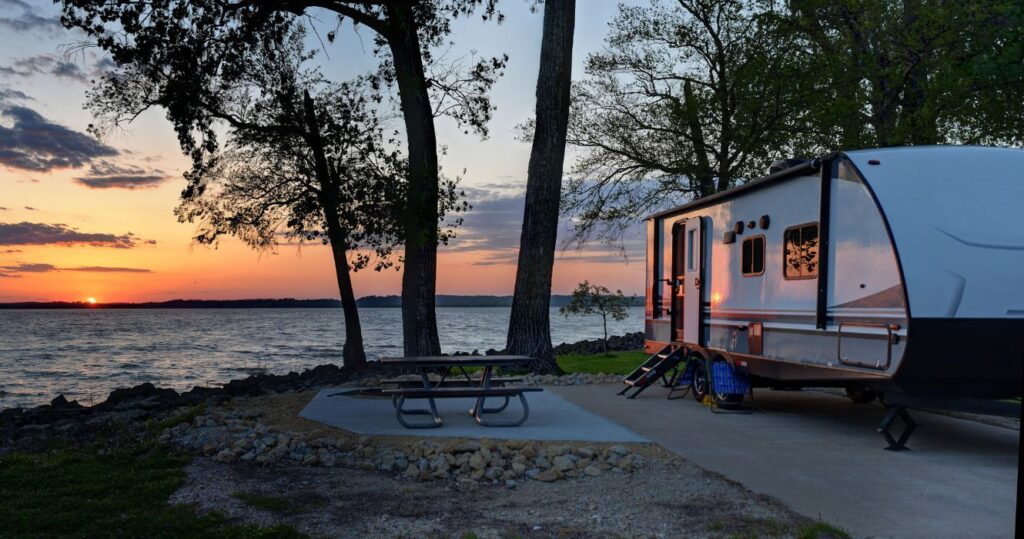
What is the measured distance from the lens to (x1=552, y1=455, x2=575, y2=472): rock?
23.4 ft

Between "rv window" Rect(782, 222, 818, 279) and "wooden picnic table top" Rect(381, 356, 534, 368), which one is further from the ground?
"rv window" Rect(782, 222, 818, 279)

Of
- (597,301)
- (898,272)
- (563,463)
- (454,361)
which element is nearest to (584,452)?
(563,463)

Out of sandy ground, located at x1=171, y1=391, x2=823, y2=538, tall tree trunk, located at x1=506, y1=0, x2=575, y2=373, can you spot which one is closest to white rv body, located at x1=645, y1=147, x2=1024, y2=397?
→ sandy ground, located at x1=171, y1=391, x2=823, y2=538

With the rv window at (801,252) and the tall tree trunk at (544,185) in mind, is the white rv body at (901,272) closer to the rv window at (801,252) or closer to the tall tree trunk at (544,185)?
the rv window at (801,252)

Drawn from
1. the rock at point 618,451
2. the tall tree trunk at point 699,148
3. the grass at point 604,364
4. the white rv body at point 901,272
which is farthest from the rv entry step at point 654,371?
the tall tree trunk at point 699,148

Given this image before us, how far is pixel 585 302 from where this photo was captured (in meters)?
28.2

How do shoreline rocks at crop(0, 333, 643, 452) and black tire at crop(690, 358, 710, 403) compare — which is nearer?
shoreline rocks at crop(0, 333, 643, 452)

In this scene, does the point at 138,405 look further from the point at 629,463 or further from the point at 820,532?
the point at 820,532

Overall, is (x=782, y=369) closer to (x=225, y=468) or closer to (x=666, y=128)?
(x=225, y=468)

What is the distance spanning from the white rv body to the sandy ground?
2.16 metres

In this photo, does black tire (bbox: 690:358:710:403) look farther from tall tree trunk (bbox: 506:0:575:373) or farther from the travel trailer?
tall tree trunk (bbox: 506:0:575:373)

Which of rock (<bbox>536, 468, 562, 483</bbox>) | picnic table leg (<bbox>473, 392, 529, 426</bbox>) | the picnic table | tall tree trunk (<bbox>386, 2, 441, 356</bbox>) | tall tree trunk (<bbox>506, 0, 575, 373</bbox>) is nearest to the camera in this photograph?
rock (<bbox>536, 468, 562, 483</bbox>)

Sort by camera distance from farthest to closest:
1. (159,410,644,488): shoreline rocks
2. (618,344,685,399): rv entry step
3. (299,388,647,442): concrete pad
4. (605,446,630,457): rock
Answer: (618,344,685,399): rv entry step < (299,388,647,442): concrete pad < (605,446,630,457): rock < (159,410,644,488): shoreline rocks

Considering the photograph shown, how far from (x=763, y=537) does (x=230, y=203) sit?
16697 millimetres
